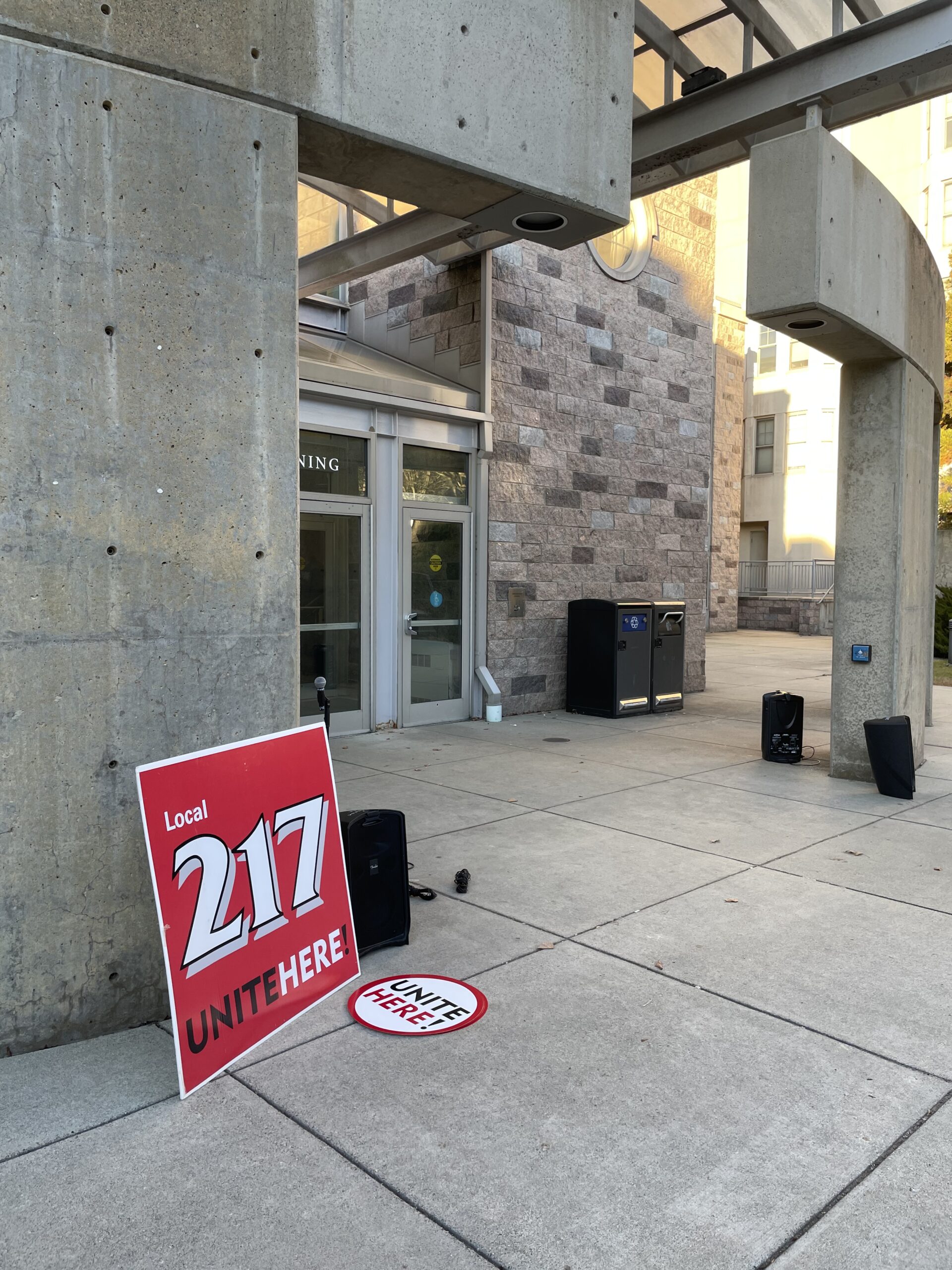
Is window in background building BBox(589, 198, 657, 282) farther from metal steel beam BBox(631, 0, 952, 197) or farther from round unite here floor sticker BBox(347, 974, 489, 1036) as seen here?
round unite here floor sticker BBox(347, 974, 489, 1036)

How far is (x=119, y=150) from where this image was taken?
3344mm

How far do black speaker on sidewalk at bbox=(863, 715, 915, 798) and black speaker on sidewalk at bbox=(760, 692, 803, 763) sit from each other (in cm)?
109

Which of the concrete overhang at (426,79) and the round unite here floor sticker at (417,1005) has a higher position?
the concrete overhang at (426,79)

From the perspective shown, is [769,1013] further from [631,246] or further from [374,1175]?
[631,246]

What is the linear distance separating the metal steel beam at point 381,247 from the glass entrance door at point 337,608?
2370 millimetres

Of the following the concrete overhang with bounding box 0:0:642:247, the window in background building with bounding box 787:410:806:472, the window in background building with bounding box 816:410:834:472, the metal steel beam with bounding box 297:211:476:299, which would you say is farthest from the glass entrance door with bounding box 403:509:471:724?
the window in background building with bounding box 787:410:806:472

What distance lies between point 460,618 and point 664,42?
562cm

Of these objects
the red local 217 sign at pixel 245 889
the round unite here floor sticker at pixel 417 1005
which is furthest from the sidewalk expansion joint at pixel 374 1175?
the round unite here floor sticker at pixel 417 1005

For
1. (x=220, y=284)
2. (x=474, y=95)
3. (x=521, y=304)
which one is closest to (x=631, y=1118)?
(x=220, y=284)

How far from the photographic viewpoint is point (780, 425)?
35969 millimetres

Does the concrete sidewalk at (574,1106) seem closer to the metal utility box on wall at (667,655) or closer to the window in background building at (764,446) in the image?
the metal utility box on wall at (667,655)

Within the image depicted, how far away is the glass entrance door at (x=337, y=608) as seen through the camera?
30.3 ft

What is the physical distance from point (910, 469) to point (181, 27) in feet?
20.8

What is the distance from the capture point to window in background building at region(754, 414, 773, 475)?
3647 cm
